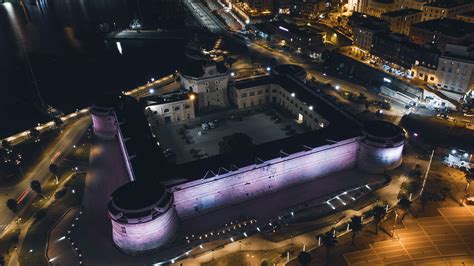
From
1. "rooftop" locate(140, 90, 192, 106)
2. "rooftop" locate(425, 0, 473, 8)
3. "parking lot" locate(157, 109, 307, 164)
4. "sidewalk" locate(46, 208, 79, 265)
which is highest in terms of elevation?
"rooftop" locate(425, 0, 473, 8)

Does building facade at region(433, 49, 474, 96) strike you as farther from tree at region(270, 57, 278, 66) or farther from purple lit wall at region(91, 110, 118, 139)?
purple lit wall at region(91, 110, 118, 139)

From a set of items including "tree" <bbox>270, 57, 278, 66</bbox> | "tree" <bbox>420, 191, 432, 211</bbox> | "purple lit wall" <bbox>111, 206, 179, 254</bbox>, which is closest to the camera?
"purple lit wall" <bbox>111, 206, 179, 254</bbox>

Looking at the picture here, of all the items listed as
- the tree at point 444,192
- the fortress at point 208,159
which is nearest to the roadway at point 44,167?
the fortress at point 208,159

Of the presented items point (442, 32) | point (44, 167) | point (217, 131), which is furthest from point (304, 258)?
point (442, 32)

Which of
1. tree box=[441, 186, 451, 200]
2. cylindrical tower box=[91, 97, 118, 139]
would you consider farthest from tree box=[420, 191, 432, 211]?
cylindrical tower box=[91, 97, 118, 139]

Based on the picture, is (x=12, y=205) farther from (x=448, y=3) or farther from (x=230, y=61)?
(x=448, y=3)

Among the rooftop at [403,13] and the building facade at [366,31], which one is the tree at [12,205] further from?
the rooftop at [403,13]

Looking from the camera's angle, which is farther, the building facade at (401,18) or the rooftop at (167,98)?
the building facade at (401,18)
